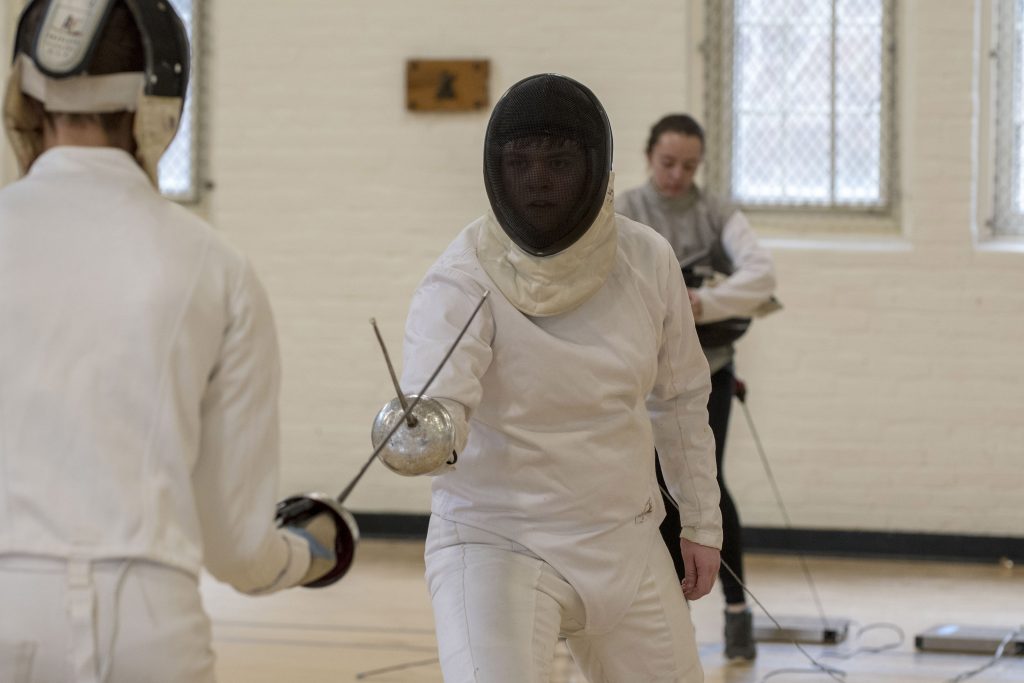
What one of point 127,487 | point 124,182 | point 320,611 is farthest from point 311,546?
point 320,611

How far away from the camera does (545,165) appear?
2.00 meters

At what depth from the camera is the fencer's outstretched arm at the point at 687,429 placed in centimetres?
211

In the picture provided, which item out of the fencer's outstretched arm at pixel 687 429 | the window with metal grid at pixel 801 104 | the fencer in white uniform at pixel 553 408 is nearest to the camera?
the fencer in white uniform at pixel 553 408

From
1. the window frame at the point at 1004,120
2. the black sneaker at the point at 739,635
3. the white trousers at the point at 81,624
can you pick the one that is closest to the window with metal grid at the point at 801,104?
the window frame at the point at 1004,120

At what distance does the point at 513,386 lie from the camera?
6.34ft

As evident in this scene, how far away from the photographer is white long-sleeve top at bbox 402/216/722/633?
191 centimetres

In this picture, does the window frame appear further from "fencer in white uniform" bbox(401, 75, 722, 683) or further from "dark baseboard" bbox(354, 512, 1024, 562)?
"fencer in white uniform" bbox(401, 75, 722, 683)

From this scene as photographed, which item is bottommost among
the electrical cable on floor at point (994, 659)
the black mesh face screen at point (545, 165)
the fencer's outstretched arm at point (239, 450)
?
the electrical cable on floor at point (994, 659)

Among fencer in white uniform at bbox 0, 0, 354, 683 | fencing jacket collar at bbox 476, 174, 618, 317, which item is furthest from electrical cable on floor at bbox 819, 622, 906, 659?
fencer in white uniform at bbox 0, 0, 354, 683

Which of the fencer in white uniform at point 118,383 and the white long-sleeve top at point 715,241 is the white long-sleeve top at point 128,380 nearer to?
the fencer in white uniform at point 118,383

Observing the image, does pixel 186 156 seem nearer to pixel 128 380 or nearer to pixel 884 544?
pixel 884 544

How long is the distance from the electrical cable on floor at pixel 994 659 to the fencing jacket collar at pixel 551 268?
1.99 metres

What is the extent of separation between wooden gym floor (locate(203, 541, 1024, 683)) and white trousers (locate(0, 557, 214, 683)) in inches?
88.8

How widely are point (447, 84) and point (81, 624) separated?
399 centimetres
